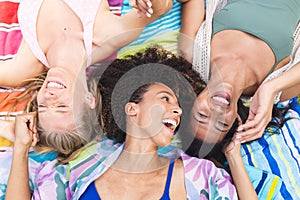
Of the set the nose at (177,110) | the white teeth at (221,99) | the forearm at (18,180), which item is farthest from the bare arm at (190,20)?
the forearm at (18,180)

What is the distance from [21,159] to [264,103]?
0.64 m

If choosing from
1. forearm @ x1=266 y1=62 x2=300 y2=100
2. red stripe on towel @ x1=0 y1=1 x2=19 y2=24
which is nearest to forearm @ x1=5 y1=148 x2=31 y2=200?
red stripe on towel @ x1=0 y1=1 x2=19 y2=24

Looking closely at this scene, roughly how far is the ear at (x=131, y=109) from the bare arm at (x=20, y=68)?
38cm

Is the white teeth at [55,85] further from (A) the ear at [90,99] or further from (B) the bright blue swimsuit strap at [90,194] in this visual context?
(B) the bright blue swimsuit strap at [90,194]

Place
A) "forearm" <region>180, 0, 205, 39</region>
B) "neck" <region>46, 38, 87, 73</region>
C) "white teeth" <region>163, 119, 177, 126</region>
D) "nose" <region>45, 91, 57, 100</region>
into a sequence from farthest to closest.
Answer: "forearm" <region>180, 0, 205, 39</region>
"neck" <region>46, 38, 87, 73</region>
"nose" <region>45, 91, 57, 100</region>
"white teeth" <region>163, 119, 177, 126</region>

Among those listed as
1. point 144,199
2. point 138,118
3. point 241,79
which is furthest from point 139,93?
point 241,79

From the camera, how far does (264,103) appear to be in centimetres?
132

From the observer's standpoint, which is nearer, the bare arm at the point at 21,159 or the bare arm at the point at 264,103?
the bare arm at the point at 21,159

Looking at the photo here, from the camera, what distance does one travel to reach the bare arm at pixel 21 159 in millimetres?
1196

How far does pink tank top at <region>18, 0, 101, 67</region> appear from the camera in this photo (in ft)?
4.61

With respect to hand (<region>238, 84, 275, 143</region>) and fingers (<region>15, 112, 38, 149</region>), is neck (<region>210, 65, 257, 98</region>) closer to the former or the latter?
A: hand (<region>238, 84, 275, 143</region>)

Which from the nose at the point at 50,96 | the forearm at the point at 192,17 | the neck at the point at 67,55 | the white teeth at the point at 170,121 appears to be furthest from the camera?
the forearm at the point at 192,17

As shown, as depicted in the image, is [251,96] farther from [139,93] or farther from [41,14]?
[41,14]

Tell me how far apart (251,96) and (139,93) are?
0.43 meters
